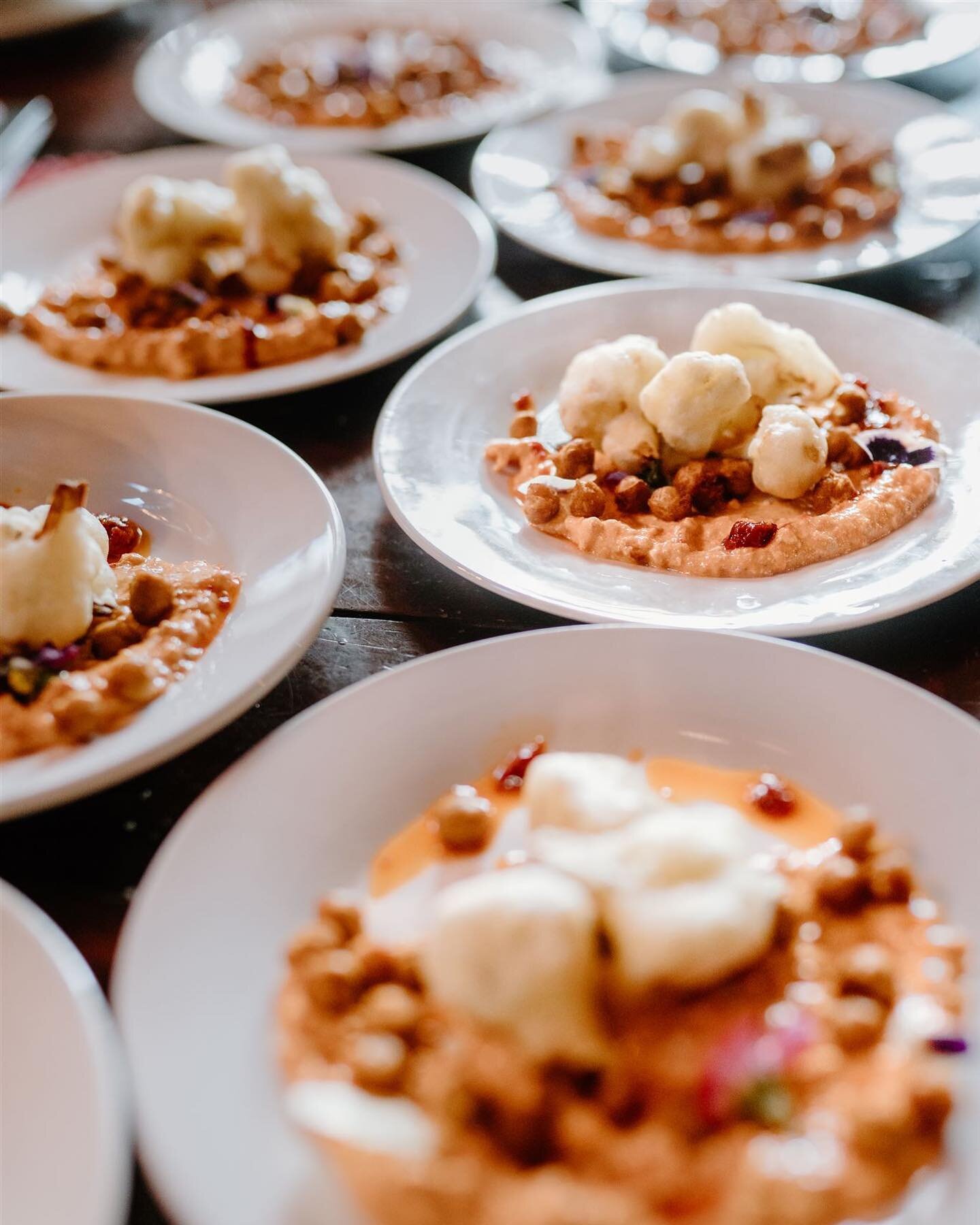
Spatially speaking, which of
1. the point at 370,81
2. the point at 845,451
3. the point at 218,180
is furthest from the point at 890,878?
the point at 370,81

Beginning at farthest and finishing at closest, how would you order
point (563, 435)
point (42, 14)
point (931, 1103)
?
point (42, 14) < point (563, 435) < point (931, 1103)

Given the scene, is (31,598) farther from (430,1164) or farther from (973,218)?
(973,218)

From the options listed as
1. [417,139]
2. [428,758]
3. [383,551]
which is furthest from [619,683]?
[417,139]

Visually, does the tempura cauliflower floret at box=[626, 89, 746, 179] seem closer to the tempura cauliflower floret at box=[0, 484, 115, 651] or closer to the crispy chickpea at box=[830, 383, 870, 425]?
the crispy chickpea at box=[830, 383, 870, 425]

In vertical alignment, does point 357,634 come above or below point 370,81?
below

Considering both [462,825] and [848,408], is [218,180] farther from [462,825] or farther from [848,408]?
[462,825]

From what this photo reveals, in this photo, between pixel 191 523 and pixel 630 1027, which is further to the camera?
pixel 191 523

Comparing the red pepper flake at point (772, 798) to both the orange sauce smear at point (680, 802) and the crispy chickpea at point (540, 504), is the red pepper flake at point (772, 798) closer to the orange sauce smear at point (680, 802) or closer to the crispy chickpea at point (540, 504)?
the orange sauce smear at point (680, 802)

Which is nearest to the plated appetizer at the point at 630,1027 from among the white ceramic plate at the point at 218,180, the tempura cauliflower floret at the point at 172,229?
the white ceramic plate at the point at 218,180
